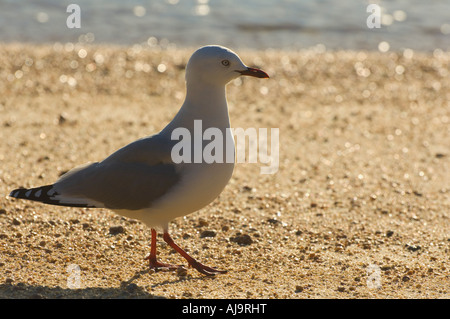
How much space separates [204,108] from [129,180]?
65 cm

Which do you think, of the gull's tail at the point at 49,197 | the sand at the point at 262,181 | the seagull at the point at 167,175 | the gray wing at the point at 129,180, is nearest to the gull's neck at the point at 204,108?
the seagull at the point at 167,175

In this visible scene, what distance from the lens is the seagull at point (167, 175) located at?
4.35 m

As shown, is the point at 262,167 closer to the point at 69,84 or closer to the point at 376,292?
the point at 376,292

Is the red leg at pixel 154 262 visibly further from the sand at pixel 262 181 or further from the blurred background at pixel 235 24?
the blurred background at pixel 235 24

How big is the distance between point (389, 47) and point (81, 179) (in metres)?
9.53

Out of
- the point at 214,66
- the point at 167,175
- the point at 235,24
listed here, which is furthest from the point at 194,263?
the point at 235,24

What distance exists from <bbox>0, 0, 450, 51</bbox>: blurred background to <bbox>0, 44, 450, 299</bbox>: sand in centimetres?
168

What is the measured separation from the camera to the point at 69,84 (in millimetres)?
9445

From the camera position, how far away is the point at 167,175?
436cm

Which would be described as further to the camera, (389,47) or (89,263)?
(389,47)

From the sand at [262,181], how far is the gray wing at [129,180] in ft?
1.50
